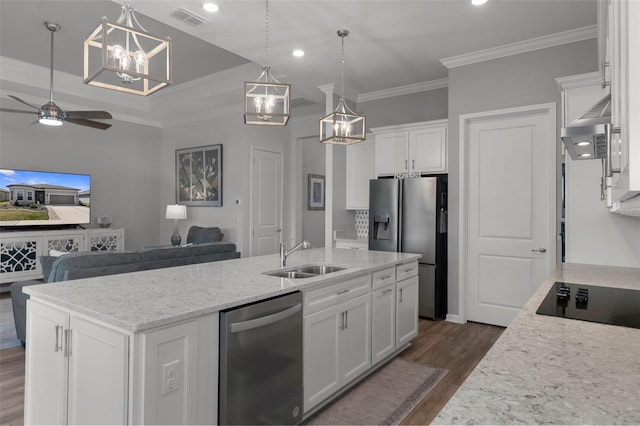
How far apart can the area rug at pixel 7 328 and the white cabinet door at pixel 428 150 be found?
4479mm

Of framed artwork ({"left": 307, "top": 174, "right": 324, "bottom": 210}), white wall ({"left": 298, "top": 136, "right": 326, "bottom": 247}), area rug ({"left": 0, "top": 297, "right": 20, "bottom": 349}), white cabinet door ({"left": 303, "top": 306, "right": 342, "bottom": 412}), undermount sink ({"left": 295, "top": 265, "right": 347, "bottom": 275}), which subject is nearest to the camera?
white cabinet door ({"left": 303, "top": 306, "right": 342, "bottom": 412})

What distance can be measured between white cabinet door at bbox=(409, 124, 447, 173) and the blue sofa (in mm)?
2542

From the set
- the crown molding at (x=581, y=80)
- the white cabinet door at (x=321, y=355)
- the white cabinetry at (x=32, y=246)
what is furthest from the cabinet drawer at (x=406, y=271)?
the white cabinetry at (x=32, y=246)

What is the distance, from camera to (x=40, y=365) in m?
1.88

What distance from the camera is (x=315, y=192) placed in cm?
802

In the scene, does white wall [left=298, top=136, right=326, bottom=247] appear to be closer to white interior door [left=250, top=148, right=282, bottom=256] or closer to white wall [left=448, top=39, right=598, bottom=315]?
white interior door [left=250, top=148, right=282, bottom=256]

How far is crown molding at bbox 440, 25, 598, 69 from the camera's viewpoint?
11.7 ft

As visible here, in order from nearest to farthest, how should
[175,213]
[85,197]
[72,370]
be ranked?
[72,370] → [85,197] → [175,213]

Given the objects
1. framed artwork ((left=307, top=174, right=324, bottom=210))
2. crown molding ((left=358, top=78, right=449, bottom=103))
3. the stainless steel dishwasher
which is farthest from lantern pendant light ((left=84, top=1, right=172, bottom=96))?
framed artwork ((left=307, top=174, right=324, bottom=210))

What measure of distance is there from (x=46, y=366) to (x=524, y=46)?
457 cm

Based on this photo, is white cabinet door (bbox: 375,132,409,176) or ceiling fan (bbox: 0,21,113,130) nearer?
ceiling fan (bbox: 0,21,113,130)

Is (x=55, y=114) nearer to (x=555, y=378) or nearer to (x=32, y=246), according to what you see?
(x=32, y=246)

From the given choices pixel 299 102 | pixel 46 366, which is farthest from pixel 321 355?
pixel 299 102

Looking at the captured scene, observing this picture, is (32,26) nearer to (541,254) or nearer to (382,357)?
(382,357)
